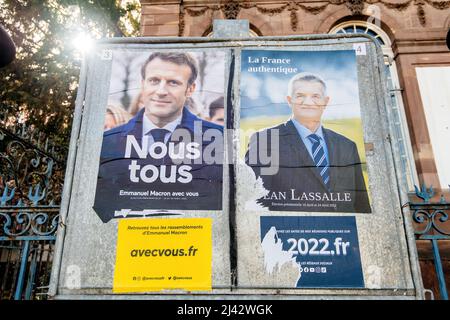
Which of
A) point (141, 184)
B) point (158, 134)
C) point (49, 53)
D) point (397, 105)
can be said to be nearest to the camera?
point (141, 184)

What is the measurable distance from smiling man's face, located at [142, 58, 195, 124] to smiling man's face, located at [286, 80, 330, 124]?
1267 mm

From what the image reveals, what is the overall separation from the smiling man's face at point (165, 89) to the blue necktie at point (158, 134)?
12 centimetres

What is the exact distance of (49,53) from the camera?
446 inches

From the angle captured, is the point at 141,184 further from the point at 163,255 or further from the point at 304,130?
the point at 304,130

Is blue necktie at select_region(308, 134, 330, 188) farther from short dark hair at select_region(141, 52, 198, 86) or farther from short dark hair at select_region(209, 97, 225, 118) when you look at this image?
short dark hair at select_region(141, 52, 198, 86)

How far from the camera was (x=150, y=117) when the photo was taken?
14.1 feet

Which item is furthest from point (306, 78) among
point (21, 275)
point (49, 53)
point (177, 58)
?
point (49, 53)

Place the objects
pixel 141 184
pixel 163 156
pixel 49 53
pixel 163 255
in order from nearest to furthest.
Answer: pixel 163 255, pixel 141 184, pixel 163 156, pixel 49 53

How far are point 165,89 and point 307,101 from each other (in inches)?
68.8

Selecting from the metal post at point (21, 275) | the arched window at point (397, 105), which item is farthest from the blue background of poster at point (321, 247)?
the arched window at point (397, 105)

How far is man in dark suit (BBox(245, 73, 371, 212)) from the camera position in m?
3.95

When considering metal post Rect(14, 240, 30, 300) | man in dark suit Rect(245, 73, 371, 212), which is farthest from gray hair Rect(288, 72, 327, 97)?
Result: metal post Rect(14, 240, 30, 300)

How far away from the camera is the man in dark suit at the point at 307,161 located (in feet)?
13.0

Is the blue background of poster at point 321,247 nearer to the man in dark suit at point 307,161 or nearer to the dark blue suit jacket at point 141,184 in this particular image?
the man in dark suit at point 307,161
